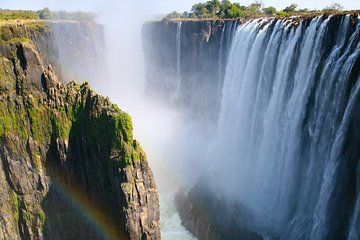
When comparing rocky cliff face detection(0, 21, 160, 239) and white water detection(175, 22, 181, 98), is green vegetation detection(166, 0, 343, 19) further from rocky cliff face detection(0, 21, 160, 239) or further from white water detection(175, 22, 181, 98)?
rocky cliff face detection(0, 21, 160, 239)

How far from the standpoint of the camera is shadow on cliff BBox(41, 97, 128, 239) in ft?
66.4

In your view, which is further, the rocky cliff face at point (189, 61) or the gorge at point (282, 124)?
the rocky cliff face at point (189, 61)

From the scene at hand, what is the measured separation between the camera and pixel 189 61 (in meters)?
41.8

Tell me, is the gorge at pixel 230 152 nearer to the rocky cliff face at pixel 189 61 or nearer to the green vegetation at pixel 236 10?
the rocky cliff face at pixel 189 61

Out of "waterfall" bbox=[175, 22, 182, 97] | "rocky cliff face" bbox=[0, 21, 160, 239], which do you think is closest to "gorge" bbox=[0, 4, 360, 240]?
"rocky cliff face" bbox=[0, 21, 160, 239]

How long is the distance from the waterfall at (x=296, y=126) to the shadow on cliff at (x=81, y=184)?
10.5 m

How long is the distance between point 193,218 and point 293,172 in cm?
816

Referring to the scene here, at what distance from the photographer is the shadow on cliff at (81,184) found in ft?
66.4

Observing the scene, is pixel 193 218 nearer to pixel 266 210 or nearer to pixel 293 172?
pixel 266 210

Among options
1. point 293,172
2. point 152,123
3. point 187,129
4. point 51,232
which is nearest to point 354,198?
point 293,172

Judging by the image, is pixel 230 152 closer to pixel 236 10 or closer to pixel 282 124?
pixel 282 124

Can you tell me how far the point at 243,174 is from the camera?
94.9 ft

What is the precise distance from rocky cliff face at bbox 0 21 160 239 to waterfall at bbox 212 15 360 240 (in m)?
10.7

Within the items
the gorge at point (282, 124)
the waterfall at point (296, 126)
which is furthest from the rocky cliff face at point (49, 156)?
the waterfall at point (296, 126)
